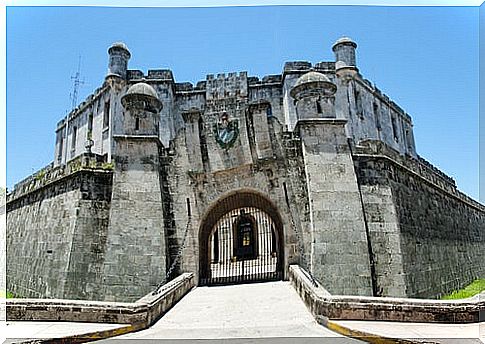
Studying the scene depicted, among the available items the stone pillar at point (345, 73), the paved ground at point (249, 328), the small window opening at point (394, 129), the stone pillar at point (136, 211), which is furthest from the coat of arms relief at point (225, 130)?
the small window opening at point (394, 129)

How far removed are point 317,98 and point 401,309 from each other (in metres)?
6.29

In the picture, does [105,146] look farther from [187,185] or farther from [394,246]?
[394,246]

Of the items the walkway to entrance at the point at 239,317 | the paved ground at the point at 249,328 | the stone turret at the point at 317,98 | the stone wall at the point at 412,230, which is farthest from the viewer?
the stone turret at the point at 317,98

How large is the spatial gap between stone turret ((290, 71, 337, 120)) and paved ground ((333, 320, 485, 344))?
6.09 meters

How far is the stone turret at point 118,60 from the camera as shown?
22797mm

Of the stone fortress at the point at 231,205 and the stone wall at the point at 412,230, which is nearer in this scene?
the stone fortress at the point at 231,205

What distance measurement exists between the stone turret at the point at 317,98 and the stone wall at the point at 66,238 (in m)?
5.90

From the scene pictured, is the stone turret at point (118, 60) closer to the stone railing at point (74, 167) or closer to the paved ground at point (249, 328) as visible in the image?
the stone railing at point (74, 167)

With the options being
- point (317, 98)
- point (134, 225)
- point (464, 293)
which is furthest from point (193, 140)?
point (464, 293)

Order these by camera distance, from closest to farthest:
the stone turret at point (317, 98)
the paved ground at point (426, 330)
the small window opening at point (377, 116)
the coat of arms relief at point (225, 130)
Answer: the paved ground at point (426, 330), the stone turret at point (317, 98), the coat of arms relief at point (225, 130), the small window opening at point (377, 116)

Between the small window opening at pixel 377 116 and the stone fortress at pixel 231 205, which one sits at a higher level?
the small window opening at pixel 377 116

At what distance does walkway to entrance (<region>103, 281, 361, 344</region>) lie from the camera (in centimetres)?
642

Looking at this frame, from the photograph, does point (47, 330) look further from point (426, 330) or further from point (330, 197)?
point (330, 197)

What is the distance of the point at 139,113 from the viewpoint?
11.5 meters
